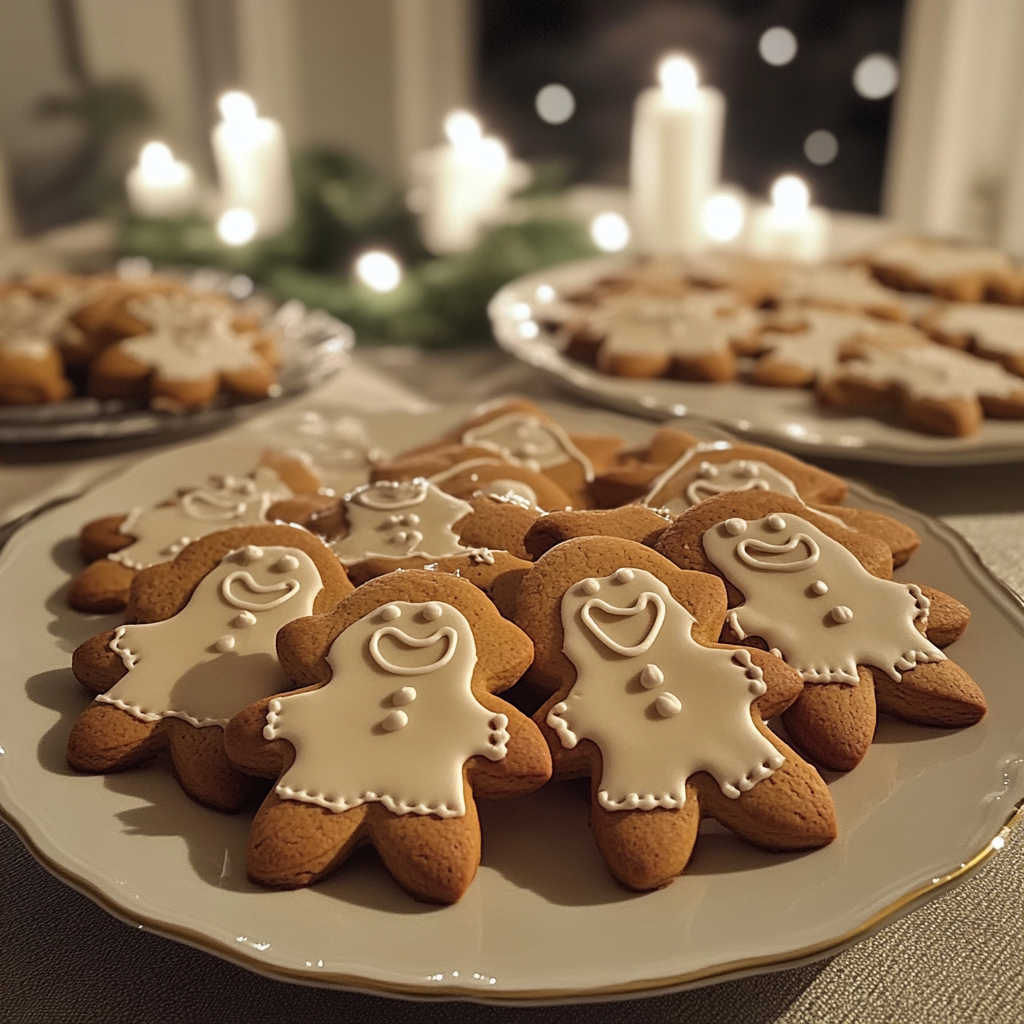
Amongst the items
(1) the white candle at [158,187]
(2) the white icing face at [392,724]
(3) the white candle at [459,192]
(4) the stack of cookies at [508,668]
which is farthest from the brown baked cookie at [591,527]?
(1) the white candle at [158,187]

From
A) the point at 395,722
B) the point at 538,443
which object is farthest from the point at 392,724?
the point at 538,443

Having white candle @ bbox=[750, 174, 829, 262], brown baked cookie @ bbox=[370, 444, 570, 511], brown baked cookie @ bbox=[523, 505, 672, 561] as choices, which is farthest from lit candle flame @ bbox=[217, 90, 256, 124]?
brown baked cookie @ bbox=[523, 505, 672, 561]

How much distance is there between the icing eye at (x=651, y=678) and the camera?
60 cm

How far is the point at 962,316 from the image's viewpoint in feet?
4.73

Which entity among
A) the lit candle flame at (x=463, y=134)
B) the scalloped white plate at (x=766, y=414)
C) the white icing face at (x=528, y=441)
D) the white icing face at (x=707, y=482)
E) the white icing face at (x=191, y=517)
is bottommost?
the scalloped white plate at (x=766, y=414)

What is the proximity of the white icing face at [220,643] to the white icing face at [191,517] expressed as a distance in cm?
11

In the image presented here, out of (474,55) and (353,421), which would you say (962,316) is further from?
(474,55)

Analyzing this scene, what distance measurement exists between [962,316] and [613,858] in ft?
3.80

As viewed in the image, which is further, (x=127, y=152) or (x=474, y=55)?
(x=474, y=55)

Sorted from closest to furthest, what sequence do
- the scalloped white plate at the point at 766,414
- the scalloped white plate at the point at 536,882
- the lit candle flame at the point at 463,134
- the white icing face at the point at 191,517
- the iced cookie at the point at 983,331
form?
the scalloped white plate at the point at 536,882 < the white icing face at the point at 191,517 < the scalloped white plate at the point at 766,414 < the iced cookie at the point at 983,331 < the lit candle flame at the point at 463,134

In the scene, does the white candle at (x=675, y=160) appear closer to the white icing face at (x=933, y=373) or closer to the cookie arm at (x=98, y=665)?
the white icing face at (x=933, y=373)

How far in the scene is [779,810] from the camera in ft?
1.81

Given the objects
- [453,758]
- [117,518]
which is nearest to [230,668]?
[453,758]

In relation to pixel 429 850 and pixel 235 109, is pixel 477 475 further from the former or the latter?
pixel 235 109
